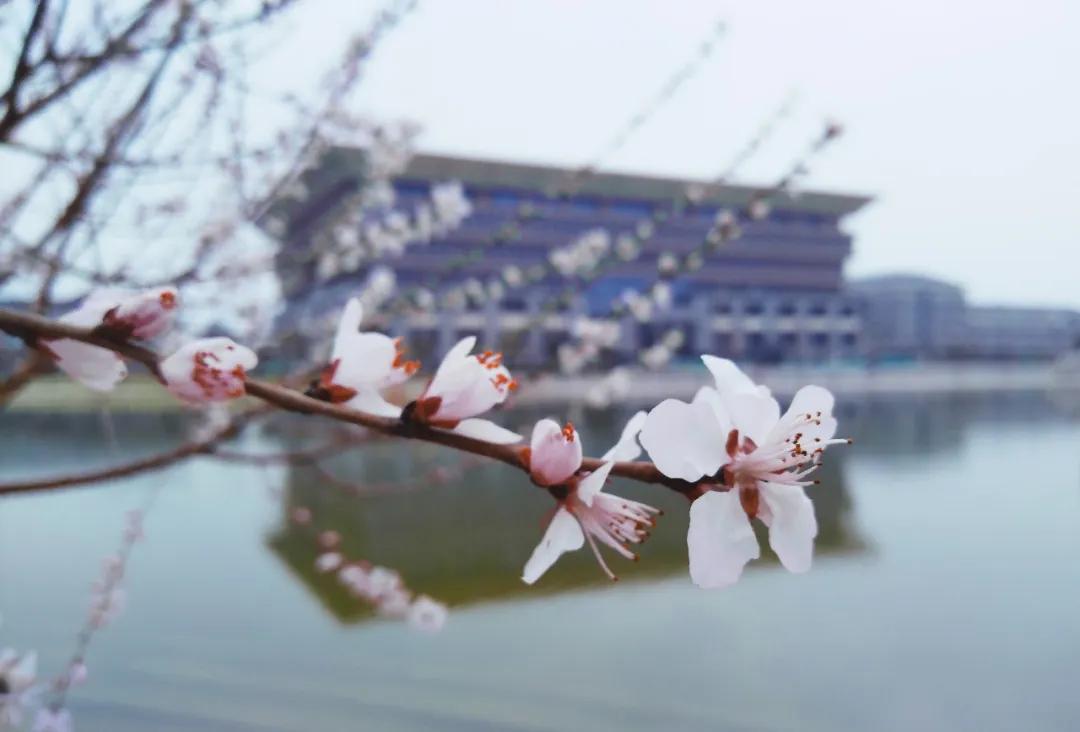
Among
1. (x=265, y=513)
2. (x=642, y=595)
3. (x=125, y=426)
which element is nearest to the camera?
(x=642, y=595)

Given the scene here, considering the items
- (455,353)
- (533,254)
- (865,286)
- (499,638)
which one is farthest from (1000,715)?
(865,286)

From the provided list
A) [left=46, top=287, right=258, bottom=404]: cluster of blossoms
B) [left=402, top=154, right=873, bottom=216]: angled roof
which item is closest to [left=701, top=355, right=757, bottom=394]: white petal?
[left=46, top=287, right=258, bottom=404]: cluster of blossoms

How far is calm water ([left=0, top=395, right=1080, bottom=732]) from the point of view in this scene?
2.26 metres

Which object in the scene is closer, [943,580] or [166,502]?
[943,580]

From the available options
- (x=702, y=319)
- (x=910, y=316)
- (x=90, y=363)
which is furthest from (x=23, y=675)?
(x=910, y=316)

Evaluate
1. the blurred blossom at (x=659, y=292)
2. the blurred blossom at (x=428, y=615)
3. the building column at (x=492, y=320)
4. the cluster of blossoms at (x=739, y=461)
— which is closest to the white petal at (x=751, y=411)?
the cluster of blossoms at (x=739, y=461)

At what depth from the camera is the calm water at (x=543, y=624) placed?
2260mm

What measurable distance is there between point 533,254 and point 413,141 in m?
17.7

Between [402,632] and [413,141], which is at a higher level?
[413,141]

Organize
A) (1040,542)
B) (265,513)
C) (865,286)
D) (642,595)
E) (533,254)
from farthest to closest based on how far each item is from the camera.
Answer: (865,286) < (533,254) < (265,513) < (1040,542) < (642,595)

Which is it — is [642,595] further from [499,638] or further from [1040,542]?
[1040,542]

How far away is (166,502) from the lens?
4945mm

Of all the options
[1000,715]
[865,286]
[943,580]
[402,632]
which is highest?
[865,286]

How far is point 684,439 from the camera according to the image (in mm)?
357
